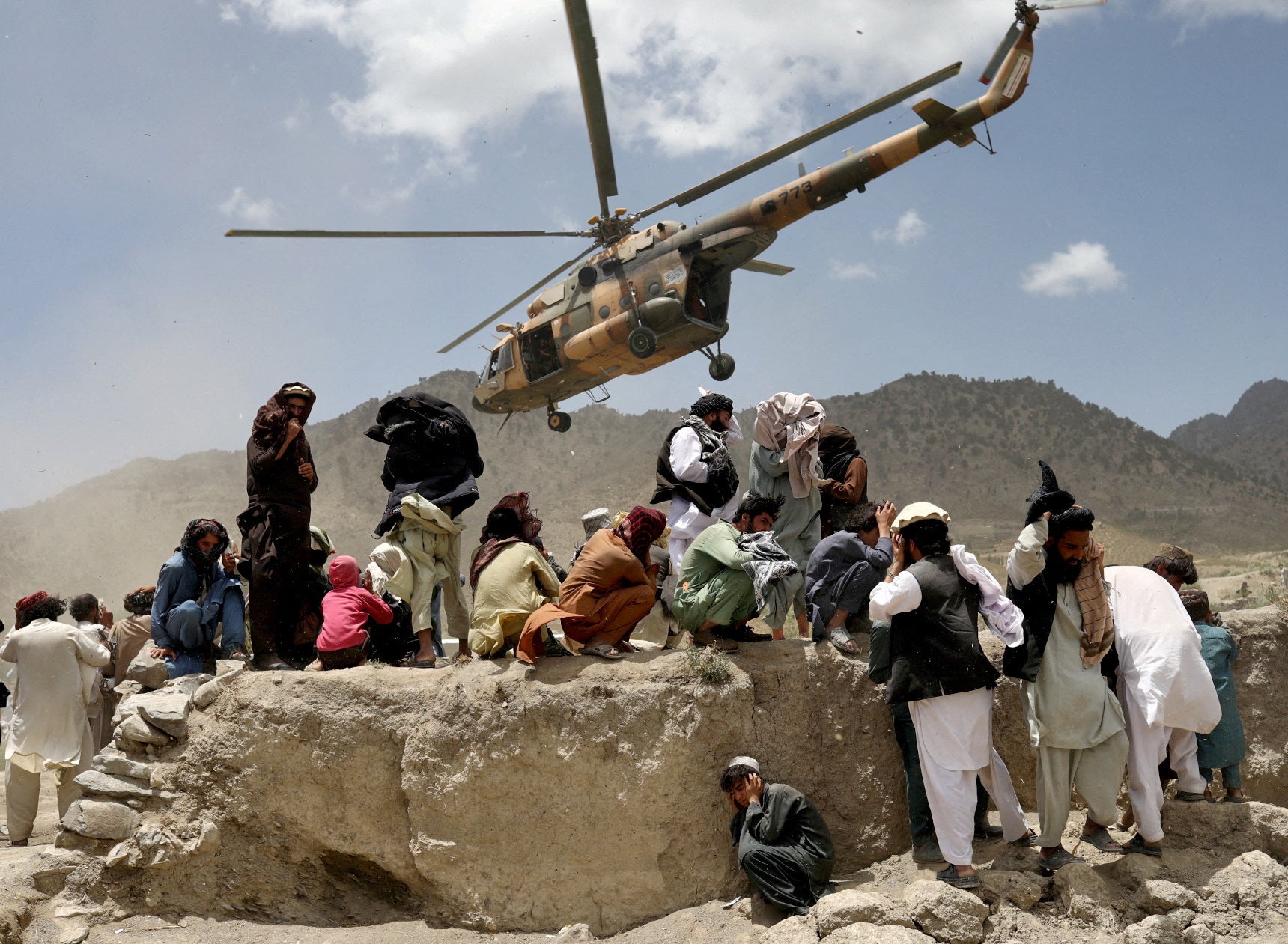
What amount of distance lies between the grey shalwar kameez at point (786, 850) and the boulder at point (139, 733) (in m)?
3.53

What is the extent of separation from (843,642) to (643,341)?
10.1 meters

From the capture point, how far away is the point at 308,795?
18.9ft

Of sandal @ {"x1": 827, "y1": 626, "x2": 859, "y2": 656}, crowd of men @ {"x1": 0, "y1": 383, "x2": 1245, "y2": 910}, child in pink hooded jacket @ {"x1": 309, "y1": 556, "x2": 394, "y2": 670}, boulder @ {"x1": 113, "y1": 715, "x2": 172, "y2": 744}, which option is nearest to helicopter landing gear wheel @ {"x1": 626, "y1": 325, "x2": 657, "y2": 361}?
crowd of men @ {"x1": 0, "y1": 383, "x2": 1245, "y2": 910}

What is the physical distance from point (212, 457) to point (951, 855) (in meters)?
51.9

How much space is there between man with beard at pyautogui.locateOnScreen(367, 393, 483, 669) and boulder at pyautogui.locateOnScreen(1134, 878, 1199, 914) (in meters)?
3.85

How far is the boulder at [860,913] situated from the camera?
442 centimetres

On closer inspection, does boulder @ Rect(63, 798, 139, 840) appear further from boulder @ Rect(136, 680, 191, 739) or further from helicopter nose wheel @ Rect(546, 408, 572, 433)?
helicopter nose wheel @ Rect(546, 408, 572, 433)

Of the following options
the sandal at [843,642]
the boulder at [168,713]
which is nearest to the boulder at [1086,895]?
the sandal at [843,642]

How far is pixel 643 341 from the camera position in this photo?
15.0 m

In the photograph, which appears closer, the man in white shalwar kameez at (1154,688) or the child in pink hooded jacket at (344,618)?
the man in white shalwar kameez at (1154,688)

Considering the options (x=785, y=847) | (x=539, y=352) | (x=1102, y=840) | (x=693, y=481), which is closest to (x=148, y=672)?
(x=693, y=481)

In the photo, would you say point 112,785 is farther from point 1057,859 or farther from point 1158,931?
point 1158,931

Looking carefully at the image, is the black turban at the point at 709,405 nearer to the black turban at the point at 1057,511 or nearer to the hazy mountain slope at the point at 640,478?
the black turban at the point at 1057,511

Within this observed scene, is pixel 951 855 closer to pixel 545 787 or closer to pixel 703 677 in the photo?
pixel 703 677
